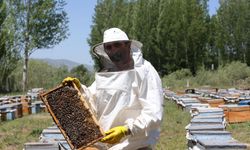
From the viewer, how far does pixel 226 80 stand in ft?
87.2

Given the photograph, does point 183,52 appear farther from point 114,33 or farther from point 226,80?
point 114,33

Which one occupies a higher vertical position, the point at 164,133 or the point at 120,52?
the point at 120,52

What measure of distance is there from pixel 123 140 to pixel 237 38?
36.2 meters

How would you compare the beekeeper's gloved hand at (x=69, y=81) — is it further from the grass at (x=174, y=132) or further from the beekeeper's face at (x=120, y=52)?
the grass at (x=174, y=132)

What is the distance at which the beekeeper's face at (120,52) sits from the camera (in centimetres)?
275

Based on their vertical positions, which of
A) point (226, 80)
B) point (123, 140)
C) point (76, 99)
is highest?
point (76, 99)

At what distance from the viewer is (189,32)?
3572cm

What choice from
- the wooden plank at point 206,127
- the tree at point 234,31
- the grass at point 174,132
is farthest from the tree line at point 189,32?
A: the wooden plank at point 206,127

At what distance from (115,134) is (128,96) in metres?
0.25

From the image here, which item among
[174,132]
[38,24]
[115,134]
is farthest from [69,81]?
[38,24]

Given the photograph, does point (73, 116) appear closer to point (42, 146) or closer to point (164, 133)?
point (42, 146)

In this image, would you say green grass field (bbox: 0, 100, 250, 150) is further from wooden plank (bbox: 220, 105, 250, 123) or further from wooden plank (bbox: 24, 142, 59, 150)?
wooden plank (bbox: 24, 142, 59, 150)

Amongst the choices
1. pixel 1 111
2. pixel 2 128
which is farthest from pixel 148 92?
pixel 1 111

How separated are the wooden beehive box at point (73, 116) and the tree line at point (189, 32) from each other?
33350 mm
